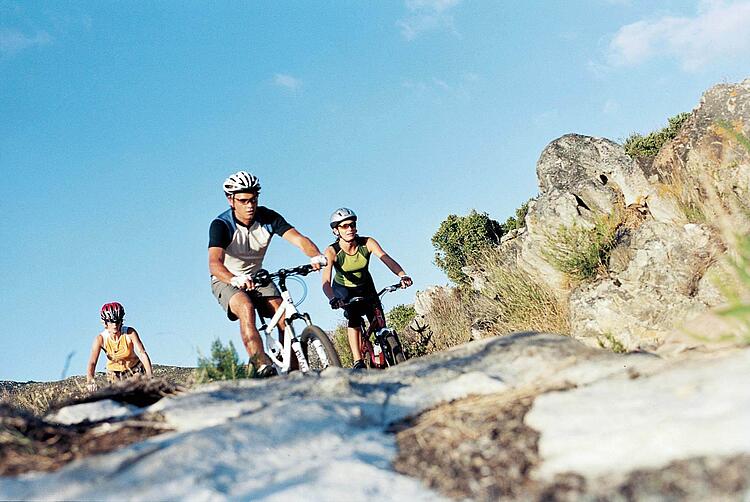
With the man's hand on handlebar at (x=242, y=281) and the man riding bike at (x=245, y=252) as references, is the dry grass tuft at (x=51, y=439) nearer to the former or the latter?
the man's hand on handlebar at (x=242, y=281)

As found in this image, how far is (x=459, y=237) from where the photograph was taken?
20.9m

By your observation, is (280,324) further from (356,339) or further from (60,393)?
(60,393)

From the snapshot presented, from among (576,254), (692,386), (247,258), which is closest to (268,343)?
(247,258)

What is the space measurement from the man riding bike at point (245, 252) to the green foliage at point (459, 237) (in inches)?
530

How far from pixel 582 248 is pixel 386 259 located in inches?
99.3

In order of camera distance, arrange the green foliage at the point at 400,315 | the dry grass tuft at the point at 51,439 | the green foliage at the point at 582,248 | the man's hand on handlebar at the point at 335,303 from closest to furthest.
Answer: the dry grass tuft at the point at 51,439 < the man's hand on handlebar at the point at 335,303 < the green foliage at the point at 582,248 < the green foliage at the point at 400,315

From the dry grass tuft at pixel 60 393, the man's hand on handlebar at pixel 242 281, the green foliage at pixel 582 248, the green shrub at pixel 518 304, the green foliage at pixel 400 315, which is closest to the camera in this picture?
the dry grass tuft at pixel 60 393

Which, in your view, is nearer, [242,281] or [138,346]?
[242,281]

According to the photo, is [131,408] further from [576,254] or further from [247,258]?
[576,254]

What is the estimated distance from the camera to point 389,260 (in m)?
8.49

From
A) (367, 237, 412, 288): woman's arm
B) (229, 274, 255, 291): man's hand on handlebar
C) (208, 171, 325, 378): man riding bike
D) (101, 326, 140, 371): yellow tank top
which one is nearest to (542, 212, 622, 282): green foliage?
(367, 237, 412, 288): woman's arm

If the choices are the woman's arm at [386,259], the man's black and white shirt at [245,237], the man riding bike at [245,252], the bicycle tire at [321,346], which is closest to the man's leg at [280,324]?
the man riding bike at [245,252]

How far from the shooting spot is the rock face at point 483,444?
2029 mm

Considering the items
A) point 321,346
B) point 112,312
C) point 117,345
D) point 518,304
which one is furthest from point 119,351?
point 518,304
